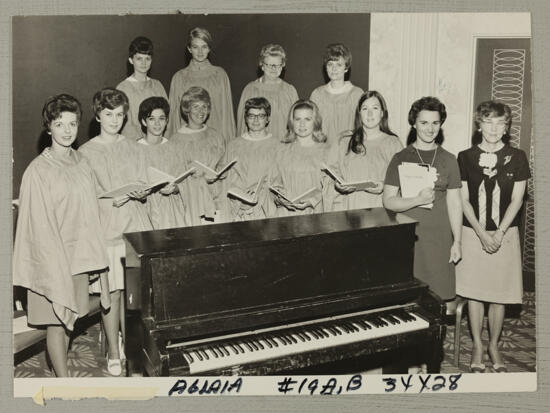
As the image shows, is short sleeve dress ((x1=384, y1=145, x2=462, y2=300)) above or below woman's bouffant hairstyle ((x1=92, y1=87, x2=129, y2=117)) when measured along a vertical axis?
below

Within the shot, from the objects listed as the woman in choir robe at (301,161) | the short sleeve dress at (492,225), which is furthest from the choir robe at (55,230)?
the short sleeve dress at (492,225)

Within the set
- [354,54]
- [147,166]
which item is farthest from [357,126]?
[147,166]

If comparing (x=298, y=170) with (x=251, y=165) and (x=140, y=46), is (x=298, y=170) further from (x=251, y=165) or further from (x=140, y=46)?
(x=140, y=46)

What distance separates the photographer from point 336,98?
3.53 m

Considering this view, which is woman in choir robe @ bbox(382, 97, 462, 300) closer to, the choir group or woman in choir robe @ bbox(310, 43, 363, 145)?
the choir group

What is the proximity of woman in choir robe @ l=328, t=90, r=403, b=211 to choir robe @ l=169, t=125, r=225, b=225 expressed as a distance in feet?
2.16

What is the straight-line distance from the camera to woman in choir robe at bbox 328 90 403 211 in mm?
3430


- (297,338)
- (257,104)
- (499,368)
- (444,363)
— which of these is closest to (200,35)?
(257,104)

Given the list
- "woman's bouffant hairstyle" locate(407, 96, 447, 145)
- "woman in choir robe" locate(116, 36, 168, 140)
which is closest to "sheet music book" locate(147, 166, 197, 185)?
"woman in choir robe" locate(116, 36, 168, 140)

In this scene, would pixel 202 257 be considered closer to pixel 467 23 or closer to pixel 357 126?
pixel 357 126

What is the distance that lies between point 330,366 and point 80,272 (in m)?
1.38

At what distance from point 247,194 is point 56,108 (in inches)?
42.9

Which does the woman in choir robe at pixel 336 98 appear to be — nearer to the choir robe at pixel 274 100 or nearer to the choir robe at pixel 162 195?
the choir robe at pixel 274 100

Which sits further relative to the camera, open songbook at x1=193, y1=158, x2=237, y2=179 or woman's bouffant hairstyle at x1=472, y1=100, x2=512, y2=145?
open songbook at x1=193, y1=158, x2=237, y2=179
